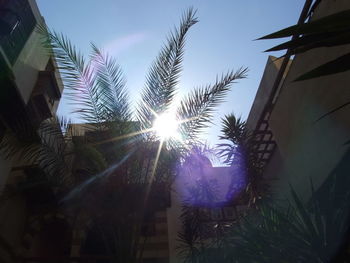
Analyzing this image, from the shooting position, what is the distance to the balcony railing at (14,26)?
759cm

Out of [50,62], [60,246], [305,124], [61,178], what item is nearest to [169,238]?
[60,246]

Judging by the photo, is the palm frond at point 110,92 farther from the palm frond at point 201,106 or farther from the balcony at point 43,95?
the balcony at point 43,95

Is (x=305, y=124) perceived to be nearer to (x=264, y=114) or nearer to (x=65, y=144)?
(x=264, y=114)

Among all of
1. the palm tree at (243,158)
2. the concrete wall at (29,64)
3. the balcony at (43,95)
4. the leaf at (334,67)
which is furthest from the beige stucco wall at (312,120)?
the concrete wall at (29,64)

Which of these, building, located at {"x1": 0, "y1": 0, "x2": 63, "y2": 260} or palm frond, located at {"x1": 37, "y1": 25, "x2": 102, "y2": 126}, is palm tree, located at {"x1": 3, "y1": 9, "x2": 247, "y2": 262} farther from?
building, located at {"x1": 0, "y1": 0, "x2": 63, "y2": 260}

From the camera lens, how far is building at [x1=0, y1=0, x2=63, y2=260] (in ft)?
25.0

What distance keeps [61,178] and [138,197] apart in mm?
1425

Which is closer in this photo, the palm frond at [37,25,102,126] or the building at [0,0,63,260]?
the palm frond at [37,25,102,126]

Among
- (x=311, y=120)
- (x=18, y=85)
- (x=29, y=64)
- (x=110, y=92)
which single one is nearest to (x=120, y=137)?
(x=110, y=92)

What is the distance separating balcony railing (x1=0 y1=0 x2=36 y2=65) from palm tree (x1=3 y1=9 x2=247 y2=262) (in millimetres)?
3498

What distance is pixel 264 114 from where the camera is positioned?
25.3 feet

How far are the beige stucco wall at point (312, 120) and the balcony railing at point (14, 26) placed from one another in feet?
23.9

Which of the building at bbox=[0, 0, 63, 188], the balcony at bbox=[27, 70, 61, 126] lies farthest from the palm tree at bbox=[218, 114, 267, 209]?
the balcony at bbox=[27, 70, 61, 126]

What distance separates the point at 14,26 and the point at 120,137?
5.55 meters
